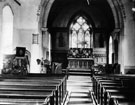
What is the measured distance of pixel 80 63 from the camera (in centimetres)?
1814

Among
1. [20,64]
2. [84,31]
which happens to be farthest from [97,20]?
[20,64]

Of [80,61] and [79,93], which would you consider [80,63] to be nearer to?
[80,61]

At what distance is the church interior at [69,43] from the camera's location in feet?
33.3

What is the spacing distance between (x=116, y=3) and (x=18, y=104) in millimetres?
13613

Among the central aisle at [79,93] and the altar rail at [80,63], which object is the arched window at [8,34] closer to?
the central aisle at [79,93]

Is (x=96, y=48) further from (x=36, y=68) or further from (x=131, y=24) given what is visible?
(x=36, y=68)

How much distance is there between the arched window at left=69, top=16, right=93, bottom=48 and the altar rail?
3.71m

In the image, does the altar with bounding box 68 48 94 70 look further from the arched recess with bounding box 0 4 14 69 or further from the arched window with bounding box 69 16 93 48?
the arched recess with bounding box 0 4 14 69

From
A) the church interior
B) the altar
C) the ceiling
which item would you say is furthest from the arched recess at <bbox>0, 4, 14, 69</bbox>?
the ceiling

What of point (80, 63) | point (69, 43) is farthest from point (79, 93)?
point (69, 43)

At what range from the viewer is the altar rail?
1805 cm

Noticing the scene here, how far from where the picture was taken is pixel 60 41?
69.2ft

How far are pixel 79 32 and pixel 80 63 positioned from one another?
4704 millimetres

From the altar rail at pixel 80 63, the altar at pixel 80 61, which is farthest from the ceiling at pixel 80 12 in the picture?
the altar rail at pixel 80 63
